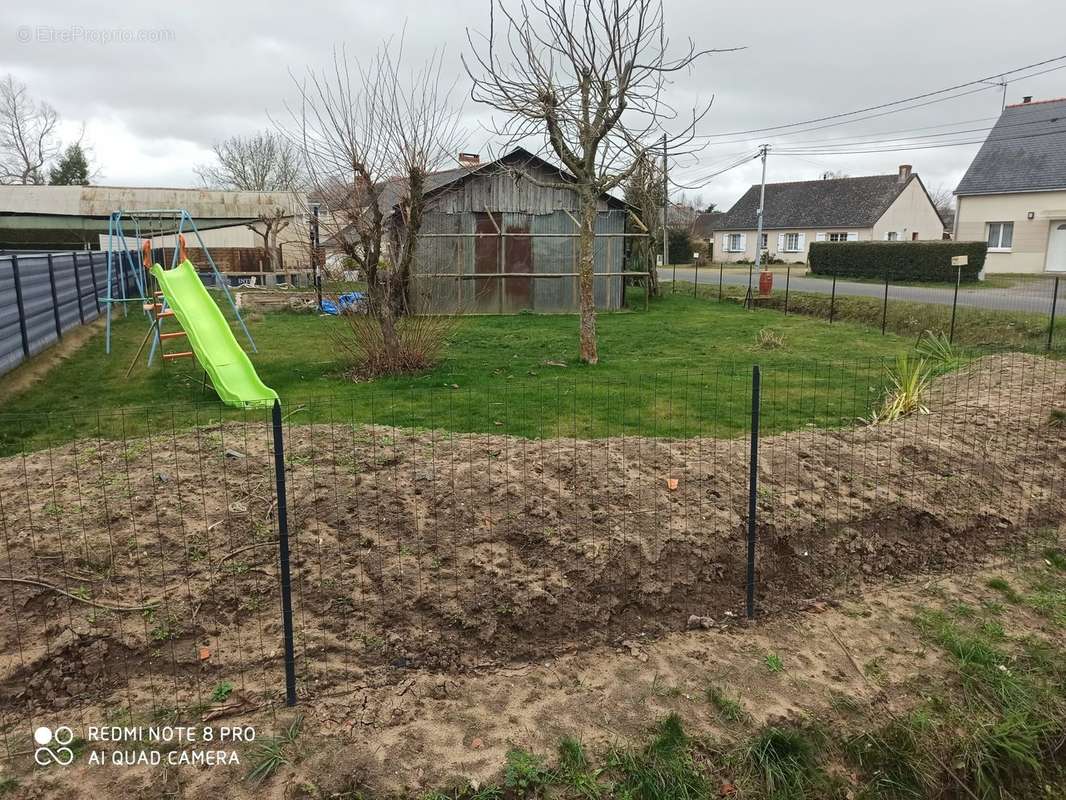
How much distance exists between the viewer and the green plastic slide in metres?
8.65

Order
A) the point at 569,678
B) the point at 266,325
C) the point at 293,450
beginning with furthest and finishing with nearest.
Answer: the point at 266,325
the point at 293,450
the point at 569,678

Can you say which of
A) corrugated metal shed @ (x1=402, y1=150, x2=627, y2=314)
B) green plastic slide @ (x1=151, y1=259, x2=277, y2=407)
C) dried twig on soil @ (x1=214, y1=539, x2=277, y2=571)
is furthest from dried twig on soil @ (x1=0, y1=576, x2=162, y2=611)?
corrugated metal shed @ (x1=402, y1=150, x2=627, y2=314)

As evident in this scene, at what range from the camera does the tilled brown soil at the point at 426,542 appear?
387 centimetres

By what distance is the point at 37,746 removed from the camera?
319 centimetres

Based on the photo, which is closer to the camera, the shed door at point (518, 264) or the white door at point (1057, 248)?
the shed door at point (518, 264)

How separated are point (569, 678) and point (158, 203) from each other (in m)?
32.7

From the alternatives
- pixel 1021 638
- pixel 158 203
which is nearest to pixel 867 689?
pixel 1021 638

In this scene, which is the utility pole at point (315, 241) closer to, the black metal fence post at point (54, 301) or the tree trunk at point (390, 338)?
the tree trunk at point (390, 338)

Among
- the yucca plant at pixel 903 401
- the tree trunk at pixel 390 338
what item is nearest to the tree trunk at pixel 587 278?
the tree trunk at pixel 390 338

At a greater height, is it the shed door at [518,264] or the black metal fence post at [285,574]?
the shed door at [518,264]

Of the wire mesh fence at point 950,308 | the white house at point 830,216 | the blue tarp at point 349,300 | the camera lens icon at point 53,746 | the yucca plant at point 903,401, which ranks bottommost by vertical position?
the camera lens icon at point 53,746

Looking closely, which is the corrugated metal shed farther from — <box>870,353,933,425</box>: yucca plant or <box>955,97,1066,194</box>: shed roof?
<box>955,97,1066,194</box>: shed roof

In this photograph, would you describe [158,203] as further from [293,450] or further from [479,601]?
[479,601]

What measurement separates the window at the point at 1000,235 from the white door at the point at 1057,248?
1.42 metres
